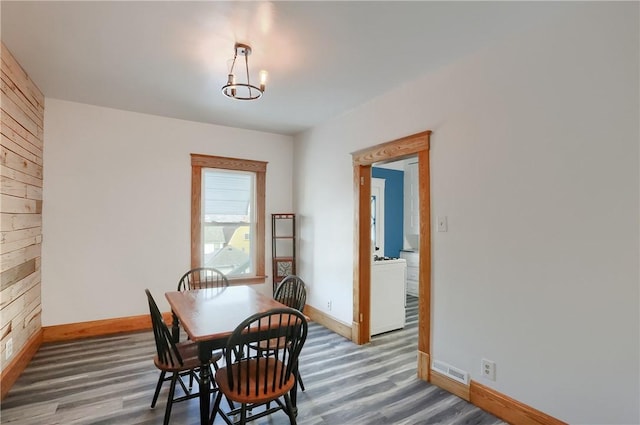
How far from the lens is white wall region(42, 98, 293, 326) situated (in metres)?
3.67

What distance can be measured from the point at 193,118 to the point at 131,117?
0.72 m

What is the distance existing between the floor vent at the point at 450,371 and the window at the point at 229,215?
9.16 ft

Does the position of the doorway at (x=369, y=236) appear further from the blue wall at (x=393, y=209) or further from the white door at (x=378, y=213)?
the blue wall at (x=393, y=209)

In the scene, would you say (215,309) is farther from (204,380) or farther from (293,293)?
(293,293)

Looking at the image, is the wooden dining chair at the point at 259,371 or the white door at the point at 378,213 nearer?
the wooden dining chair at the point at 259,371

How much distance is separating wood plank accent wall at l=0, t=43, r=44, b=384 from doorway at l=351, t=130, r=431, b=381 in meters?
3.12

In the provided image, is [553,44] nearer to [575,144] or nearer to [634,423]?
[575,144]

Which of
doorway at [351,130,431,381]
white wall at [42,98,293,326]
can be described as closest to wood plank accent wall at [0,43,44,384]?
white wall at [42,98,293,326]

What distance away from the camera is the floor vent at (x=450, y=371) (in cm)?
257

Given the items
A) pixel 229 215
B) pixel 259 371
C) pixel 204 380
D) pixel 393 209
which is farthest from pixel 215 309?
pixel 393 209

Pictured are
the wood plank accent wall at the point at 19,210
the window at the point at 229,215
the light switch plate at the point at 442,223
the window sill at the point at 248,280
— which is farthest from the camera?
the window sill at the point at 248,280

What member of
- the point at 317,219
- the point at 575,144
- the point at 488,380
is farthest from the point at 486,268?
the point at 317,219

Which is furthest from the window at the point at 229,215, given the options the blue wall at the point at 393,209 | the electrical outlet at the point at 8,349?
the blue wall at the point at 393,209

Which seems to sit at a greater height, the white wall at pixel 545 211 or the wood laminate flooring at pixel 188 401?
the white wall at pixel 545 211
